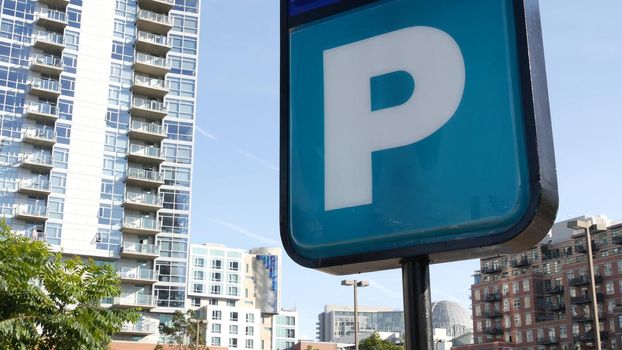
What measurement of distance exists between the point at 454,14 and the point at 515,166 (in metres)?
0.50

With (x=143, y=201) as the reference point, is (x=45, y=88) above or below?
above

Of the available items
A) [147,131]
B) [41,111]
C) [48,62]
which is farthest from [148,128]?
[48,62]

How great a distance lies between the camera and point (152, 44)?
233ft

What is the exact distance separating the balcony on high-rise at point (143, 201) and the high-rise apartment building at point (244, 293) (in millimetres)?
59451

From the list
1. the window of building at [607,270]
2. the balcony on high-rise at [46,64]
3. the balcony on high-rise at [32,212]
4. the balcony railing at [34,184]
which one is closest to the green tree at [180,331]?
the balcony on high-rise at [32,212]

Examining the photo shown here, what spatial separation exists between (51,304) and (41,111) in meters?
52.6

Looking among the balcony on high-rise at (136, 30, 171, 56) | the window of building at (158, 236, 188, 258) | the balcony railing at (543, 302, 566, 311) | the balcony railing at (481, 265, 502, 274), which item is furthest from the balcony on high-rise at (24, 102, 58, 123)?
the balcony railing at (481, 265, 502, 274)

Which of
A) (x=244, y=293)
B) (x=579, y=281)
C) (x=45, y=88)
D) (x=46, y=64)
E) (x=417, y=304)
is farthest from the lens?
(x=244, y=293)

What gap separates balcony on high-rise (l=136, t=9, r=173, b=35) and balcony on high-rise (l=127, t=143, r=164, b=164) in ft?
37.7

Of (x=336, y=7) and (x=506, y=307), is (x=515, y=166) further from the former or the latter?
(x=506, y=307)

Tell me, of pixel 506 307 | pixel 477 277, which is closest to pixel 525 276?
pixel 506 307

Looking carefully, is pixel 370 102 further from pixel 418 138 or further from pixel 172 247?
pixel 172 247

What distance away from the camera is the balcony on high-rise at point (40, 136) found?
2534 inches

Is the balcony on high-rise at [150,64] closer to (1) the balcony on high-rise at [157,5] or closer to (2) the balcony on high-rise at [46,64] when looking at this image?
(1) the balcony on high-rise at [157,5]
